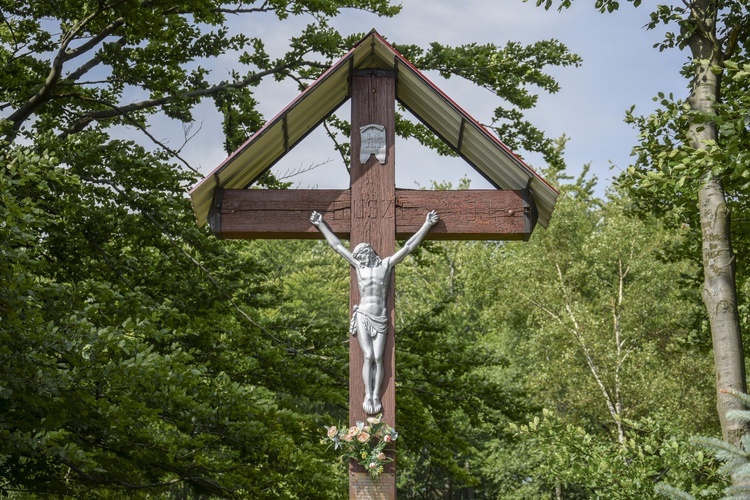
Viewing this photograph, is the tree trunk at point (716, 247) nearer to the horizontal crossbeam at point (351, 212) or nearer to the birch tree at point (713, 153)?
the birch tree at point (713, 153)

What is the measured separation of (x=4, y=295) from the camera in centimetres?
696

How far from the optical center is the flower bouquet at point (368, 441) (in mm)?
4770

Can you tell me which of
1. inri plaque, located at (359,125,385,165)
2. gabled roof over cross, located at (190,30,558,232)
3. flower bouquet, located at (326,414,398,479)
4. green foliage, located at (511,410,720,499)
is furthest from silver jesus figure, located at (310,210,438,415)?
green foliage, located at (511,410,720,499)

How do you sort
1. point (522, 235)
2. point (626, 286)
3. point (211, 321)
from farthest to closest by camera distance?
point (626, 286), point (211, 321), point (522, 235)

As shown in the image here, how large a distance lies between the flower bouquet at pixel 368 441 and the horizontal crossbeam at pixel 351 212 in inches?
46.2

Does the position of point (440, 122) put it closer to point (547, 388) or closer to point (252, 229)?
point (252, 229)

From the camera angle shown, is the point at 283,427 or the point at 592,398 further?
the point at 592,398

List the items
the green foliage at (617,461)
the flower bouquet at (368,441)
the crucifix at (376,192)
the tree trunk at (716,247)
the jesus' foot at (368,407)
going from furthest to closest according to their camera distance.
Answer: the tree trunk at (716,247), the green foliage at (617,461), the crucifix at (376,192), the jesus' foot at (368,407), the flower bouquet at (368,441)

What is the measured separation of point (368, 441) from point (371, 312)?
68cm

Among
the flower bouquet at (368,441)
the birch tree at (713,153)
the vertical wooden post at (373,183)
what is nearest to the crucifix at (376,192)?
the vertical wooden post at (373,183)

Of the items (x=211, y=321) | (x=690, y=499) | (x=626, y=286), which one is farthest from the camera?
(x=626, y=286)

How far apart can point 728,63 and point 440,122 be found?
2561mm

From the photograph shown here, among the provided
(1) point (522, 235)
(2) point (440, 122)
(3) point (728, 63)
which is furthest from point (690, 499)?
(3) point (728, 63)

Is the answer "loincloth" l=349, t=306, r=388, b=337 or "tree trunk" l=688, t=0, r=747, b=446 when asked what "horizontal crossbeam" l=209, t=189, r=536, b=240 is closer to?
"loincloth" l=349, t=306, r=388, b=337
